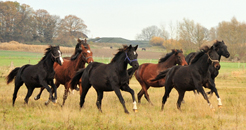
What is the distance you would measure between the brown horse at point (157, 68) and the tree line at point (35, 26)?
6917 centimetres

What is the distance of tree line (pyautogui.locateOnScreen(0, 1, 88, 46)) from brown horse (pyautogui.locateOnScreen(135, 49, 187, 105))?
69.2m

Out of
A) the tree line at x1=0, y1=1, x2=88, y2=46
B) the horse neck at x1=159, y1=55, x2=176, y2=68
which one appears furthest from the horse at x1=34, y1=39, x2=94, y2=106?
the tree line at x1=0, y1=1, x2=88, y2=46

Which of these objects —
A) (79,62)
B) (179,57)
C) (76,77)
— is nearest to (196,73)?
(179,57)

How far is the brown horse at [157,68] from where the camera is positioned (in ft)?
37.6

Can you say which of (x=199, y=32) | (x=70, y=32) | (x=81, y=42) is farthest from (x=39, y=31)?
(x=81, y=42)

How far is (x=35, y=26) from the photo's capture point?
83.2 metres

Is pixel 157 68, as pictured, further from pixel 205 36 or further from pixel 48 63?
pixel 205 36

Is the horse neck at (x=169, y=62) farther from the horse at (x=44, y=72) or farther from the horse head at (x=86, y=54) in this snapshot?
the horse at (x=44, y=72)

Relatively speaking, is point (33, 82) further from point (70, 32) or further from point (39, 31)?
point (39, 31)

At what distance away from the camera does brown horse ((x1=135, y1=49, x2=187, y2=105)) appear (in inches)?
451

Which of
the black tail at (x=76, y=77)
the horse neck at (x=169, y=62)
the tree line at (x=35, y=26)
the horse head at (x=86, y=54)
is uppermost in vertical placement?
the tree line at (x=35, y=26)

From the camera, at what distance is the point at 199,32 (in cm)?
5306

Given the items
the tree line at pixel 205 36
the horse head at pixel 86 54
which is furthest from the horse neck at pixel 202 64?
the tree line at pixel 205 36

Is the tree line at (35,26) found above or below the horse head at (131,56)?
above
